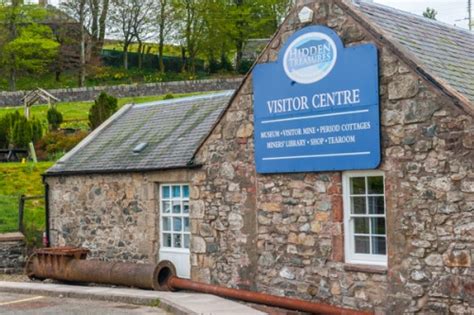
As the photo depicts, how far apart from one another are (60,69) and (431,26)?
54.8 metres

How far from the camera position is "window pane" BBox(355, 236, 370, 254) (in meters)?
12.4

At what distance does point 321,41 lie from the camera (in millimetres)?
12820

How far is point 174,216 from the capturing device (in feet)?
53.4

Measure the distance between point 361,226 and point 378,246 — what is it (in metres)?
0.45

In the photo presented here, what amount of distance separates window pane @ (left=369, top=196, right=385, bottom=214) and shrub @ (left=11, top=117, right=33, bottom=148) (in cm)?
2459

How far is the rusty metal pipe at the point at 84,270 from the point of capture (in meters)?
15.4

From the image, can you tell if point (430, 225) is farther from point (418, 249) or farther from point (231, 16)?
point (231, 16)

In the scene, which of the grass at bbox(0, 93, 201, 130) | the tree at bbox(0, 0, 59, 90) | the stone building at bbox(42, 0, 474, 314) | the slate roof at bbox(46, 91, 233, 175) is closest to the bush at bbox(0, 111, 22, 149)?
the grass at bbox(0, 93, 201, 130)

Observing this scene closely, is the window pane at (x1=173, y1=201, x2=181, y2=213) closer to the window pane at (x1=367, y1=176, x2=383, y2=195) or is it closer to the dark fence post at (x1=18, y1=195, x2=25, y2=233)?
the window pane at (x1=367, y1=176, x2=383, y2=195)

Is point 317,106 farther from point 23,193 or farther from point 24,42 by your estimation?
point 24,42

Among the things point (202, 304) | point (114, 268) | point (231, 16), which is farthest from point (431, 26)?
point (231, 16)

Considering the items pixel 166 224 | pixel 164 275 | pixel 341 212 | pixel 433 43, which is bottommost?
pixel 164 275

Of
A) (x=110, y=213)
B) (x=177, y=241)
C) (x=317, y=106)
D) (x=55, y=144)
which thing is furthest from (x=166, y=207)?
(x=55, y=144)

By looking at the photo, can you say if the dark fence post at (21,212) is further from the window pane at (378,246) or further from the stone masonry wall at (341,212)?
the window pane at (378,246)
